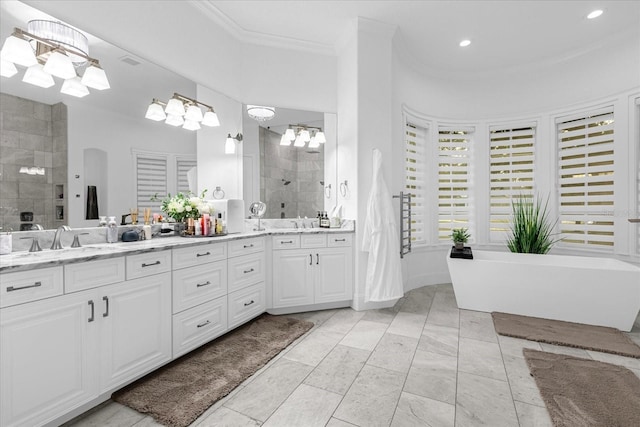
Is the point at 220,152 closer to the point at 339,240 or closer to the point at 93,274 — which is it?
the point at 339,240

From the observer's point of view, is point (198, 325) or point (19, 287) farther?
point (198, 325)

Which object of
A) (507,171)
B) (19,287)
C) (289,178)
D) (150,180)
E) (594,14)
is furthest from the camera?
(507,171)

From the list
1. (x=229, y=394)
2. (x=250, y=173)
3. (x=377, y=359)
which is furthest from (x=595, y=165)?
(x=229, y=394)

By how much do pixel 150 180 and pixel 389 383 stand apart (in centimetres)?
244

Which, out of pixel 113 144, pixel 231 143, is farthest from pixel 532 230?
pixel 113 144

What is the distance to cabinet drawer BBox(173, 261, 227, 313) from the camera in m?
2.16

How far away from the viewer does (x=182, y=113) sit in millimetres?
2828

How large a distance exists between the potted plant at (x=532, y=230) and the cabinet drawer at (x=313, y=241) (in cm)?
254

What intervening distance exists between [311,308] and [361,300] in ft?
1.82

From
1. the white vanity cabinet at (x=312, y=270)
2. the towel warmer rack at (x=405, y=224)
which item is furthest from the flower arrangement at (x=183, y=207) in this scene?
the towel warmer rack at (x=405, y=224)

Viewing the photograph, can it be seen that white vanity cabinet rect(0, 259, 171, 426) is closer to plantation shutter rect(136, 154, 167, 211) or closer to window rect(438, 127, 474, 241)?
plantation shutter rect(136, 154, 167, 211)

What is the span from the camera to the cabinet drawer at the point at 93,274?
1558 mm

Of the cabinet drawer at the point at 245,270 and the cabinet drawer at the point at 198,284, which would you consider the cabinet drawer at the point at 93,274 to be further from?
the cabinet drawer at the point at 245,270

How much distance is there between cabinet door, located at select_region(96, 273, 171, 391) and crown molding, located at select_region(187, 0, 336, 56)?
2.61m
